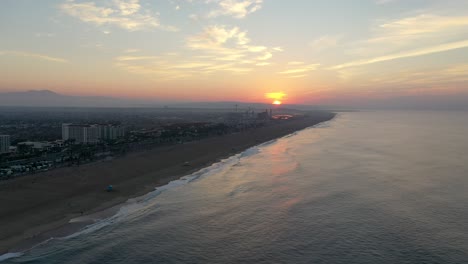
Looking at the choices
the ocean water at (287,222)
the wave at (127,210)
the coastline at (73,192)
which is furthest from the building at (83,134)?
the ocean water at (287,222)

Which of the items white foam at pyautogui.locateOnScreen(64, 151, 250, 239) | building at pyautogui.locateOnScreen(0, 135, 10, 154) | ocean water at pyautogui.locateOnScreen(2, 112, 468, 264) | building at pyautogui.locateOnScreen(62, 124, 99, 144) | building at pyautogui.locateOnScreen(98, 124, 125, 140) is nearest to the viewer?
ocean water at pyautogui.locateOnScreen(2, 112, 468, 264)

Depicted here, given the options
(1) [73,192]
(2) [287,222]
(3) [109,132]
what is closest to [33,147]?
(3) [109,132]

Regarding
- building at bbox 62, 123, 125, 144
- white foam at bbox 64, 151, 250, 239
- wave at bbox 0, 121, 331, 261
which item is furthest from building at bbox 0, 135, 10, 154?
wave at bbox 0, 121, 331, 261

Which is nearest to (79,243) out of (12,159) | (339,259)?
(339,259)

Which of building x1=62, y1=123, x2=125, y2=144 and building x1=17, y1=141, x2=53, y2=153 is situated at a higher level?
building x1=62, y1=123, x2=125, y2=144

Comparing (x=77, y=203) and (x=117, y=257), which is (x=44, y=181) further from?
(x=117, y=257)

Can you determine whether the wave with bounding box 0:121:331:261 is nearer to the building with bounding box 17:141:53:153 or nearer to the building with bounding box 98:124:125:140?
the building with bounding box 17:141:53:153
